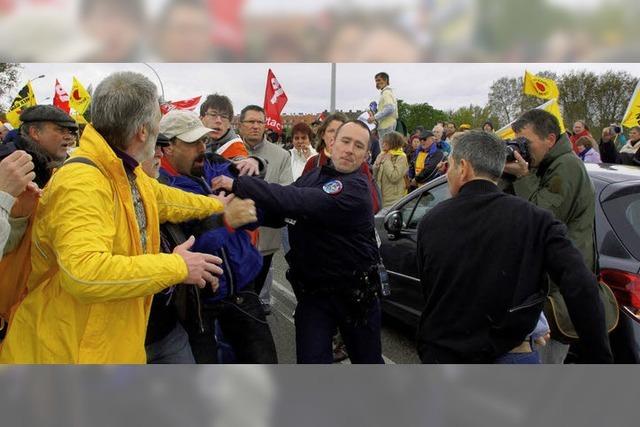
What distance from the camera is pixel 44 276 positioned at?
1436 millimetres

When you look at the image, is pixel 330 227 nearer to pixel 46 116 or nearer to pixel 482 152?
pixel 482 152

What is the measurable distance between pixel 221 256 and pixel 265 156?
7.21ft

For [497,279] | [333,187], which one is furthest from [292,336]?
[497,279]

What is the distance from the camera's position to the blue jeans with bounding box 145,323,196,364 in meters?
Answer: 2.01

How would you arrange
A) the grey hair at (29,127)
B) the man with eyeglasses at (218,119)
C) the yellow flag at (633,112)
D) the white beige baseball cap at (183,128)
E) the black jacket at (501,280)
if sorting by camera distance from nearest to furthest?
the black jacket at (501,280)
the white beige baseball cap at (183,128)
the grey hair at (29,127)
the man with eyeglasses at (218,119)
the yellow flag at (633,112)

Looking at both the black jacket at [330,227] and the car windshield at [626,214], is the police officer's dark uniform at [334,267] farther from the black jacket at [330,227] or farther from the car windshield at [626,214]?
the car windshield at [626,214]

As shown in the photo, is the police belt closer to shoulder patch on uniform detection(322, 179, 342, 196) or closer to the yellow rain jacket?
shoulder patch on uniform detection(322, 179, 342, 196)

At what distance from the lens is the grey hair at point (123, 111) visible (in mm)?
1445

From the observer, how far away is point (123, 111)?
4.89 feet

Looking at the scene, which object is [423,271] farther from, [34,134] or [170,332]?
[34,134]

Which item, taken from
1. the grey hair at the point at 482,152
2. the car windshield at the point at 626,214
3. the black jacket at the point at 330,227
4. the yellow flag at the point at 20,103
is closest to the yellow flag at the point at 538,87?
the grey hair at the point at 482,152

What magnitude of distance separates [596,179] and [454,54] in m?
2.80

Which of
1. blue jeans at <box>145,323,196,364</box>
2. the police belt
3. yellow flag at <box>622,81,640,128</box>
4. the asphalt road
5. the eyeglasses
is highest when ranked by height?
yellow flag at <box>622,81,640,128</box>

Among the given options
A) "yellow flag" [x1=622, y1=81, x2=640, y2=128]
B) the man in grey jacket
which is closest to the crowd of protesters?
the man in grey jacket
